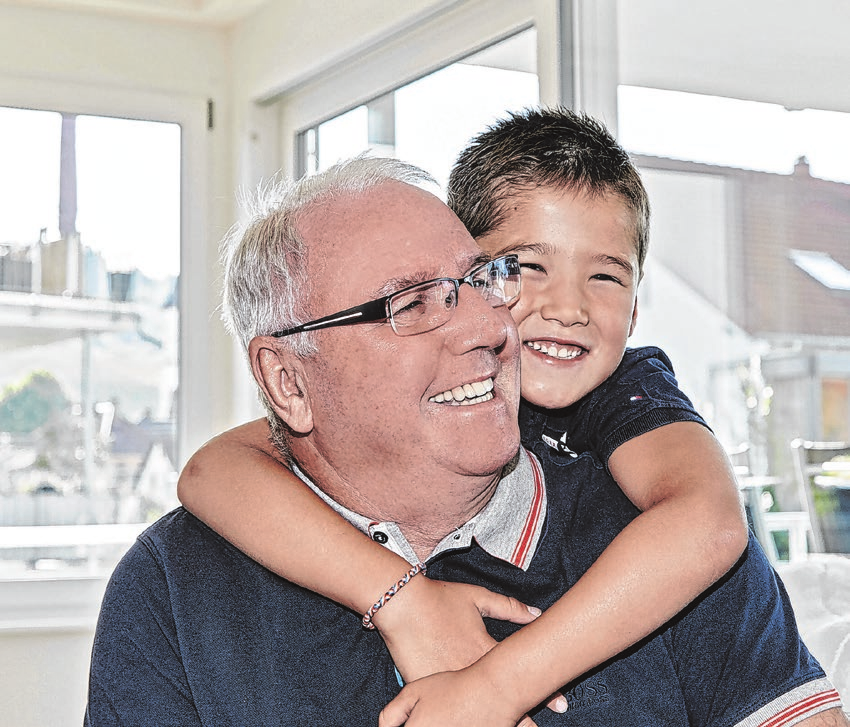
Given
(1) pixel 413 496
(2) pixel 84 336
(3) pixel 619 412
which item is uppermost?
(2) pixel 84 336

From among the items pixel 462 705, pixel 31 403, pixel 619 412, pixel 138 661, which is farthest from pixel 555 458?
pixel 31 403

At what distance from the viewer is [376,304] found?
1.37 m

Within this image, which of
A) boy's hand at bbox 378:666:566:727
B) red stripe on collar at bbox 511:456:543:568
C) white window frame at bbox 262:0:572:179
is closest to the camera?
boy's hand at bbox 378:666:566:727

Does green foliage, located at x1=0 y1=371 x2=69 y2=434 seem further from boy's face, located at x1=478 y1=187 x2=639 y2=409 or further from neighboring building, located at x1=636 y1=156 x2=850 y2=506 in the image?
boy's face, located at x1=478 y1=187 x2=639 y2=409

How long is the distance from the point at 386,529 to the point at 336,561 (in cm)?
16

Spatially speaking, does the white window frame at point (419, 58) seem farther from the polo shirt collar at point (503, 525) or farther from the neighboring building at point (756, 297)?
the polo shirt collar at point (503, 525)

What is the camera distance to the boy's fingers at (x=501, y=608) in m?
1.32

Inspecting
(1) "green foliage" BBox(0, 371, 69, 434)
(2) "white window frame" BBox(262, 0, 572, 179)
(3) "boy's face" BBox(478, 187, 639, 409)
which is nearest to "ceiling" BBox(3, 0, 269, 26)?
(2) "white window frame" BBox(262, 0, 572, 179)

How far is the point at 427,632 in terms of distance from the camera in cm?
124

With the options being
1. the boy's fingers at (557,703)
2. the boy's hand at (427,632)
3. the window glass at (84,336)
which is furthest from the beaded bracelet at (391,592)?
the window glass at (84,336)

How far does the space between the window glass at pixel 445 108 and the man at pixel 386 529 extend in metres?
1.18

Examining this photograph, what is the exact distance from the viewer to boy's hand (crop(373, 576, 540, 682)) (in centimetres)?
124

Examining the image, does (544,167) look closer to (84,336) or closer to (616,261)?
(616,261)

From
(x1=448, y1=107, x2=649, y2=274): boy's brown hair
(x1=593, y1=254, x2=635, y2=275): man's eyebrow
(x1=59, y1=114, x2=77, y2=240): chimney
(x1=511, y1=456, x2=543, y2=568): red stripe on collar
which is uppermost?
(x1=59, y1=114, x2=77, y2=240): chimney
